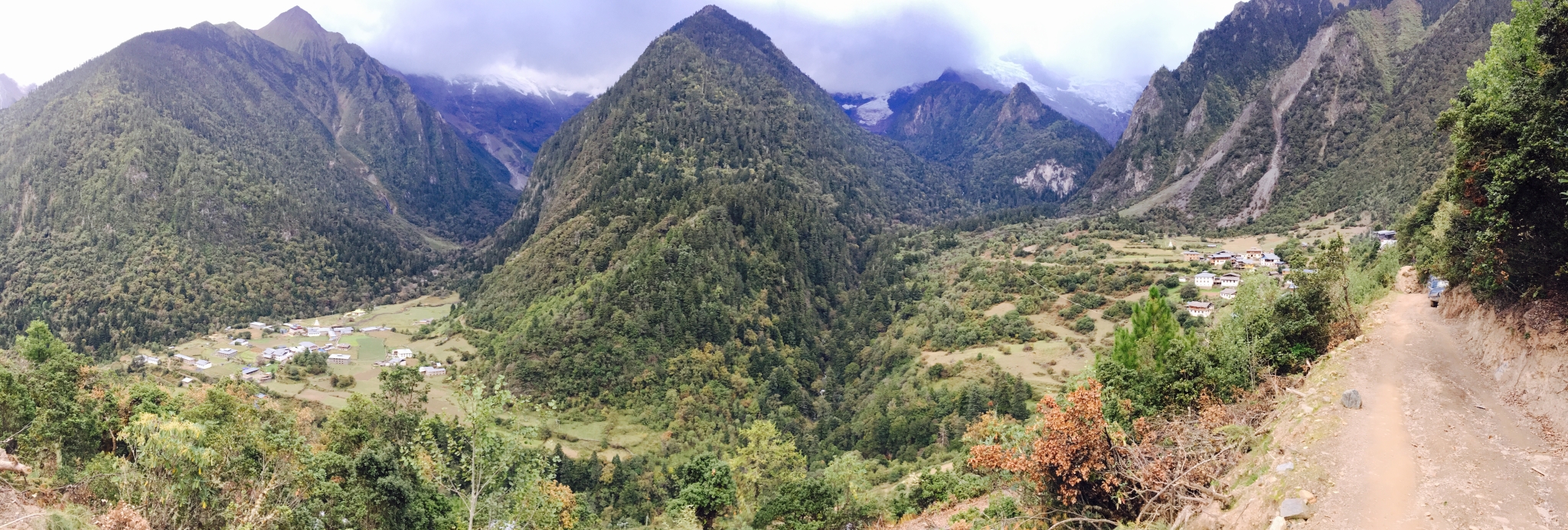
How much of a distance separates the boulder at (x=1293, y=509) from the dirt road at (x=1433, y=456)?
10.9 inches

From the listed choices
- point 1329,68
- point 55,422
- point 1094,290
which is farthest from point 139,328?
point 1329,68

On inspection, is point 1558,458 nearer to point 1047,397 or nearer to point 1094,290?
point 1047,397

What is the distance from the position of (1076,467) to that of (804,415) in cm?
8587

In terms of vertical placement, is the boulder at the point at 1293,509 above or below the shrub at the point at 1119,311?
above

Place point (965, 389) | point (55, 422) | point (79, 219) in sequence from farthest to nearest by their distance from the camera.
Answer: point (79, 219), point (965, 389), point (55, 422)

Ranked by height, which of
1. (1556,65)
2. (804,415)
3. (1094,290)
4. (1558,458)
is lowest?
(804,415)

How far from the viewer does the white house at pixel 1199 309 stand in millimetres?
88000

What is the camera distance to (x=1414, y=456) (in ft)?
58.0

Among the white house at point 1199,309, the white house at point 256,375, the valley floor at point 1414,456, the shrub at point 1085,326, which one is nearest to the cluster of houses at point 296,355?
the white house at point 256,375

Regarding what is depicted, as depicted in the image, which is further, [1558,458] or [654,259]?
[654,259]

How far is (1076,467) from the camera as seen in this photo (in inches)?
747

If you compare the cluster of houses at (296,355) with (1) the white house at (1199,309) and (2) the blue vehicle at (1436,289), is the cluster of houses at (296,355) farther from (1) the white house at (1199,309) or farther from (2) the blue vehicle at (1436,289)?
(2) the blue vehicle at (1436,289)

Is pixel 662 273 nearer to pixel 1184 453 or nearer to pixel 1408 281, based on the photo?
pixel 1408 281

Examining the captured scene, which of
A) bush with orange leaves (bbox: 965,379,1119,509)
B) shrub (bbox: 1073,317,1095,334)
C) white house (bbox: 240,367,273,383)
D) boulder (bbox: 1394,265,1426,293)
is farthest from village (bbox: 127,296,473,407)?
boulder (bbox: 1394,265,1426,293)
